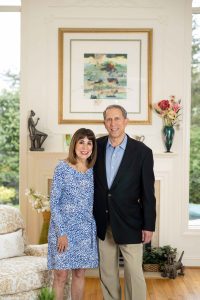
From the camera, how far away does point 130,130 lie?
18.1ft

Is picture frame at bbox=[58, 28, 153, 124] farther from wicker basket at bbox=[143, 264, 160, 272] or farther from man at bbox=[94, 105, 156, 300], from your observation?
man at bbox=[94, 105, 156, 300]

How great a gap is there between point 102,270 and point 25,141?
7.66 feet

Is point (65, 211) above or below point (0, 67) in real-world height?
below

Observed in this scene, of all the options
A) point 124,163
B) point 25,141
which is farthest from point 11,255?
point 25,141

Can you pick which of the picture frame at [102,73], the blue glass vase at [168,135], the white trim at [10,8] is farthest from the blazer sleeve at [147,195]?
the white trim at [10,8]

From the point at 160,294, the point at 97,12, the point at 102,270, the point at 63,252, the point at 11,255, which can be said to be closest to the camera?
the point at 63,252

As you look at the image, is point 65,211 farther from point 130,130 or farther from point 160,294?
point 130,130

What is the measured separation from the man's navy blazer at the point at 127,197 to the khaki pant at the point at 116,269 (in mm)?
80

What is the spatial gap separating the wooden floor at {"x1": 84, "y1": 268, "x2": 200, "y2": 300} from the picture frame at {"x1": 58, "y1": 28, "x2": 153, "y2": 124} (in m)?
1.68

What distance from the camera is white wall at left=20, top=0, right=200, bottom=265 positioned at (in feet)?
17.9

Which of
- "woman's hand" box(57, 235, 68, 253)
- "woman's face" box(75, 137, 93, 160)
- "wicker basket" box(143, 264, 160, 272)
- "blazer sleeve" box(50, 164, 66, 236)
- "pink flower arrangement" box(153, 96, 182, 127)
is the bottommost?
"wicker basket" box(143, 264, 160, 272)

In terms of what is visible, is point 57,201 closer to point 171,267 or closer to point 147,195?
point 147,195

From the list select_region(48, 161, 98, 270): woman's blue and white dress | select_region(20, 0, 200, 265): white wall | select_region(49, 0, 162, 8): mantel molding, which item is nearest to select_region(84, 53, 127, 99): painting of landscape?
select_region(20, 0, 200, 265): white wall

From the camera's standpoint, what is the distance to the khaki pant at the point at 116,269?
344cm
